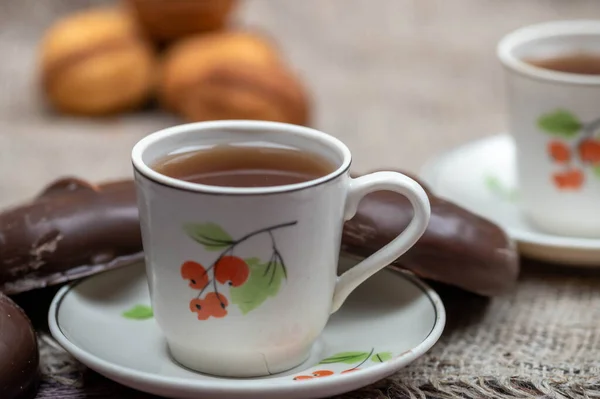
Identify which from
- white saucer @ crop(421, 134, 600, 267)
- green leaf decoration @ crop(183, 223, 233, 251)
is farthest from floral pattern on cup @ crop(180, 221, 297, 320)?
white saucer @ crop(421, 134, 600, 267)

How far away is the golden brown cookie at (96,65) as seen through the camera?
151 centimetres

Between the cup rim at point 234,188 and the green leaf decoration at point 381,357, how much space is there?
0.51 feet

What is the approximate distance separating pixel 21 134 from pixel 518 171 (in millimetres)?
841

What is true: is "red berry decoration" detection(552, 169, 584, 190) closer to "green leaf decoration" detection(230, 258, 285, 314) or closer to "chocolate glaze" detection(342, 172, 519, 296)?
"chocolate glaze" detection(342, 172, 519, 296)

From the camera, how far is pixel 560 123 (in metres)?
0.99

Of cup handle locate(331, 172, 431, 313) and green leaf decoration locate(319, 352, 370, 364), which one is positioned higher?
cup handle locate(331, 172, 431, 313)

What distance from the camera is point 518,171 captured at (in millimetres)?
1057

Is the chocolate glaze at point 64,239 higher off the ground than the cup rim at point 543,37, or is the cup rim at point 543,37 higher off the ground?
Answer: the cup rim at point 543,37

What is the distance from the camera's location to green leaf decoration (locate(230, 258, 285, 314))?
69cm

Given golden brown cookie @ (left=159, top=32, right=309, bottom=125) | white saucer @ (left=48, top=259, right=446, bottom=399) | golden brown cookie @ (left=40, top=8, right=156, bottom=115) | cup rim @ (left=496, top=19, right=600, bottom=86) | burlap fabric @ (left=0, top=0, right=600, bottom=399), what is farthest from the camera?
golden brown cookie @ (left=40, top=8, right=156, bottom=115)

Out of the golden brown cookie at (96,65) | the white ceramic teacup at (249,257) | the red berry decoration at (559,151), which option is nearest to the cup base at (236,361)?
the white ceramic teacup at (249,257)

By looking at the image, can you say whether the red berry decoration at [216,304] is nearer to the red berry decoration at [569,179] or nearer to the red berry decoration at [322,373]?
the red berry decoration at [322,373]

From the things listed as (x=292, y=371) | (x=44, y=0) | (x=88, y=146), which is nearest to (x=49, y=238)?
(x=292, y=371)

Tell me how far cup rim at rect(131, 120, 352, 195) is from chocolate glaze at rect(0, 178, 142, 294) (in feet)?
0.34
